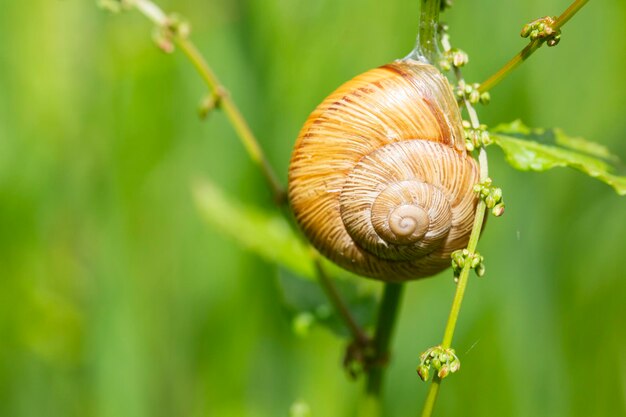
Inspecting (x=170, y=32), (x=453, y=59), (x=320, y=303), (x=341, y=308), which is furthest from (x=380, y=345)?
(x=170, y=32)

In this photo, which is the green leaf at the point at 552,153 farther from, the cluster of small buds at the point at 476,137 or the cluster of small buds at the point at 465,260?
the cluster of small buds at the point at 465,260

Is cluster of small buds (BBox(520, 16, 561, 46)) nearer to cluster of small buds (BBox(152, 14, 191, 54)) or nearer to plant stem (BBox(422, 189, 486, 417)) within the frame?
plant stem (BBox(422, 189, 486, 417))

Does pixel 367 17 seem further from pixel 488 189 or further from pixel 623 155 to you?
pixel 488 189

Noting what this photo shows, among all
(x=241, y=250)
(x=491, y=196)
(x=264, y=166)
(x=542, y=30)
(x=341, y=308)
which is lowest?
(x=241, y=250)

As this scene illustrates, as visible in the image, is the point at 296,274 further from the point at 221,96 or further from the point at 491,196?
the point at 491,196

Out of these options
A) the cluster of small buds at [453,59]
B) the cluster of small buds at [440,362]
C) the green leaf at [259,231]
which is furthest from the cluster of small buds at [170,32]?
the cluster of small buds at [440,362]

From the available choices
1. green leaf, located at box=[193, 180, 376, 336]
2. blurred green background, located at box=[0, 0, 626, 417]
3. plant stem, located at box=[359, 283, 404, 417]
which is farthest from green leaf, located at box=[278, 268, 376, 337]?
blurred green background, located at box=[0, 0, 626, 417]

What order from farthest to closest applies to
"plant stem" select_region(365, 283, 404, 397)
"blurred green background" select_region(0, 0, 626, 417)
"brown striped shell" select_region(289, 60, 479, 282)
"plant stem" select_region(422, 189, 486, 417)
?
"blurred green background" select_region(0, 0, 626, 417) → "plant stem" select_region(365, 283, 404, 397) → "brown striped shell" select_region(289, 60, 479, 282) → "plant stem" select_region(422, 189, 486, 417)
